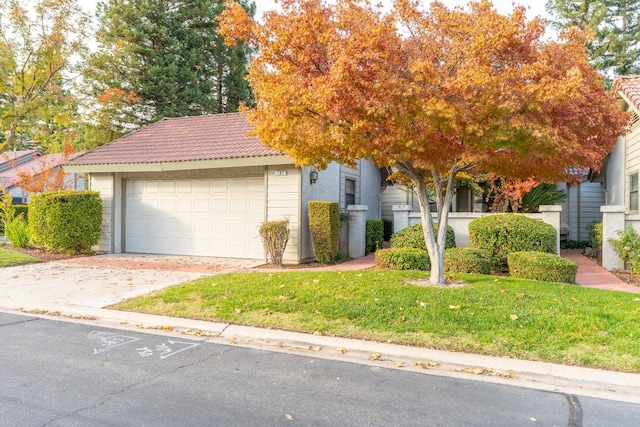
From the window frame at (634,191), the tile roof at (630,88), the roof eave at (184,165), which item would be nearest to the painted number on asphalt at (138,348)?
the roof eave at (184,165)

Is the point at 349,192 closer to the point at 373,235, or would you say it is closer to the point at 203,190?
the point at 373,235

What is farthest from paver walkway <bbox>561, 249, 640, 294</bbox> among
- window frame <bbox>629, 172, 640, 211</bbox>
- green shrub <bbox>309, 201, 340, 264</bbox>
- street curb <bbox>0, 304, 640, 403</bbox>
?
green shrub <bbox>309, 201, 340, 264</bbox>

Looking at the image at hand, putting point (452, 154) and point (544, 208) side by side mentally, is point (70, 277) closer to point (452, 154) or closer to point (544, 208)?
point (452, 154)

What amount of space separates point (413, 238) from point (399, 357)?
566 cm

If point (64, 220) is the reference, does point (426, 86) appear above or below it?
above

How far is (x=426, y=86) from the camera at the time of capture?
5.84 meters

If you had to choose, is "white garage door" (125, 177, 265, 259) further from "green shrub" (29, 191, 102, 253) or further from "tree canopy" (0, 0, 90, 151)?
"tree canopy" (0, 0, 90, 151)

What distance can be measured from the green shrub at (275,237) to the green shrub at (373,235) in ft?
11.4

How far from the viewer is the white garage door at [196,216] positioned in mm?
11945

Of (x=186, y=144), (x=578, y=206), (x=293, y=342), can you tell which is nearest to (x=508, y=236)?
(x=293, y=342)

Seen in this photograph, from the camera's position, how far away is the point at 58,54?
52.7 ft

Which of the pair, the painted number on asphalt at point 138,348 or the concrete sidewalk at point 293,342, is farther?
the painted number on asphalt at point 138,348

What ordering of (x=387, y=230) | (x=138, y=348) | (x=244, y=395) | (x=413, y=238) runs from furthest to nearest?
(x=387, y=230)
(x=413, y=238)
(x=138, y=348)
(x=244, y=395)

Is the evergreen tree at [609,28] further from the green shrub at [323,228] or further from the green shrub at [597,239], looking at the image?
the green shrub at [323,228]
